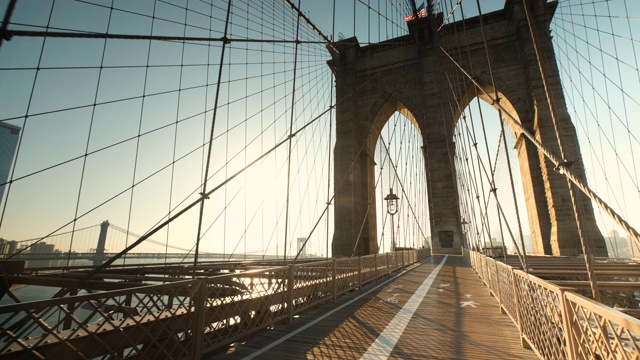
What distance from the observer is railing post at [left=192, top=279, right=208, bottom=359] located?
3305 millimetres

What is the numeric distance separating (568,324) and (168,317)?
153 inches

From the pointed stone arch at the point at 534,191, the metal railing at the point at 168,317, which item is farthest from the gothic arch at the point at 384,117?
the metal railing at the point at 168,317

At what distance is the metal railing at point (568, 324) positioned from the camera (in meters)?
1.55

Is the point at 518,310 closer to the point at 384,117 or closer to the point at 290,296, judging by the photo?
the point at 290,296

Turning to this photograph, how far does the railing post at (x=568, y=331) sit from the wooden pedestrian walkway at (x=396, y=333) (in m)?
1.56

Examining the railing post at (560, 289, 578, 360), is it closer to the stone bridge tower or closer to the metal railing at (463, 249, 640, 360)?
the metal railing at (463, 249, 640, 360)

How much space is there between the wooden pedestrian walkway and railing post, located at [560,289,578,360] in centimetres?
156

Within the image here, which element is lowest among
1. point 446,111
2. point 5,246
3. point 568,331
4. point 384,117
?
point 568,331

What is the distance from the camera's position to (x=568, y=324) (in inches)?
85.9

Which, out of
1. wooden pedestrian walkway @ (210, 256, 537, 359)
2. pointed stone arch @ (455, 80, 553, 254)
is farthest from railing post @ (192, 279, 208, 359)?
pointed stone arch @ (455, 80, 553, 254)

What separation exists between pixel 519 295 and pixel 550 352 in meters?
1.29

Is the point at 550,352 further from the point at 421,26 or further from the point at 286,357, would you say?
the point at 421,26

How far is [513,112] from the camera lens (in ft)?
66.7

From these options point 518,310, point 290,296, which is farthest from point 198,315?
point 518,310
